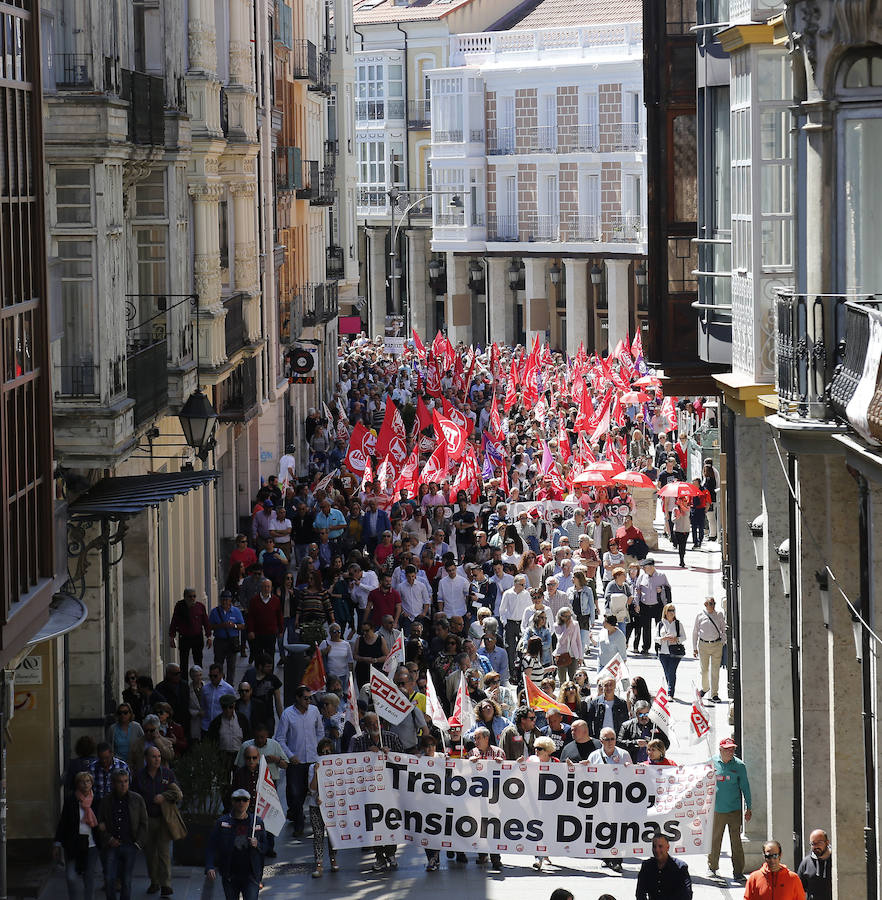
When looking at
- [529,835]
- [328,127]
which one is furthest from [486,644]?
[328,127]

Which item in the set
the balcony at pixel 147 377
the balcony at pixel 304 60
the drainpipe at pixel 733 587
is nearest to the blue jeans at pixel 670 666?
the drainpipe at pixel 733 587

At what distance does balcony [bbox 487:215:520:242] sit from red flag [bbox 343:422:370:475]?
47.1 meters

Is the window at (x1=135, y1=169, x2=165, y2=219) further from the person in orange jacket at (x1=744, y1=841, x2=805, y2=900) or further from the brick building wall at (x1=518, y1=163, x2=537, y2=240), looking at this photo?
the brick building wall at (x1=518, y1=163, x2=537, y2=240)

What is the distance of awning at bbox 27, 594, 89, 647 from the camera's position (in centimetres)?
1634

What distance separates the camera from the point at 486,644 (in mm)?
22938

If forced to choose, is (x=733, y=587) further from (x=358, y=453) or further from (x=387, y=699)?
(x=358, y=453)

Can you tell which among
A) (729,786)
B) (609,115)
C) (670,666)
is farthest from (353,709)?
(609,115)

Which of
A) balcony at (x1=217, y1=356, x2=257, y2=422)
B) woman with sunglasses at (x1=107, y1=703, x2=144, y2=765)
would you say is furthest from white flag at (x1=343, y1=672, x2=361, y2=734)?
balcony at (x1=217, y1=356, x2=257, y2=422)

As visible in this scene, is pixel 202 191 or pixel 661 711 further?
pixel 202 191

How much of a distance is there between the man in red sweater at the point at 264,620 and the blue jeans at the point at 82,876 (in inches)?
313

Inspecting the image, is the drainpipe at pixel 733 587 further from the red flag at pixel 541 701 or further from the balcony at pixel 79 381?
the balcony at pixel 79 381

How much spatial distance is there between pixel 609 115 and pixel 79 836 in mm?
64558

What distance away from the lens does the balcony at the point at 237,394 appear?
34.2 m

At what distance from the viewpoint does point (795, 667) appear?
17875 millimetres
